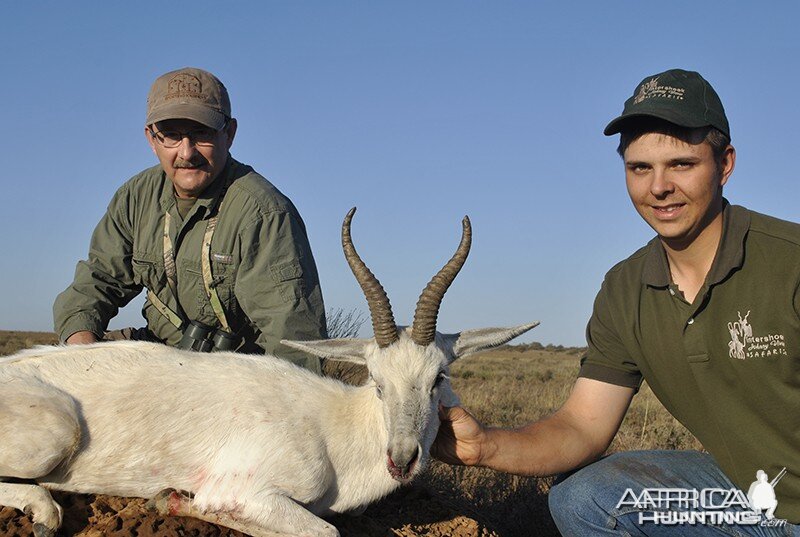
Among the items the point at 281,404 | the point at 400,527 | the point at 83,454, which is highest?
the point at 281,404

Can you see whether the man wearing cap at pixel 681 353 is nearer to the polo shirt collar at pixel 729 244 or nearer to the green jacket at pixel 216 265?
the polo shirt collar at pixel 729 244

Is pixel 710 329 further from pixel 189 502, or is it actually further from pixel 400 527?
pixel 189 502

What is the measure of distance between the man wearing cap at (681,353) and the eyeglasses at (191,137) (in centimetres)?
361

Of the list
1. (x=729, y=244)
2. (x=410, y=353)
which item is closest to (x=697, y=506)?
(x=729, y=244)

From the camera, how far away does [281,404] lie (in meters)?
5.58

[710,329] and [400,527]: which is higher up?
[710,329]

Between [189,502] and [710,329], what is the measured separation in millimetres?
3431

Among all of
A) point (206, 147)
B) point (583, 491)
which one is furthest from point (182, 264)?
point (583, 491)

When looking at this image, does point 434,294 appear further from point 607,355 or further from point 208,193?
point 208,193

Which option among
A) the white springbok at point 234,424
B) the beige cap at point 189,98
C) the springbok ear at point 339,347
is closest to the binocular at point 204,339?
the white springbok at point 234,424

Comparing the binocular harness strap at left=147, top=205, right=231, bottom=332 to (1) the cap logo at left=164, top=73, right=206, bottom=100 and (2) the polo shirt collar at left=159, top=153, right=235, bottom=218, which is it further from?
(1) the cap logo at left=164, top=73, right=206, bottom=100

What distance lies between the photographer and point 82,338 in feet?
25.0

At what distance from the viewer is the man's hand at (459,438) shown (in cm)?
540

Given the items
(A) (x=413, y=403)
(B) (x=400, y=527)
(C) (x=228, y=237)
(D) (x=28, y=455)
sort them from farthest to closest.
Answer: (C) (x=228, y=237) < (B) (x=400, y=527) < (A) (x=413, y=403) < (D) (x=28, y=455)
